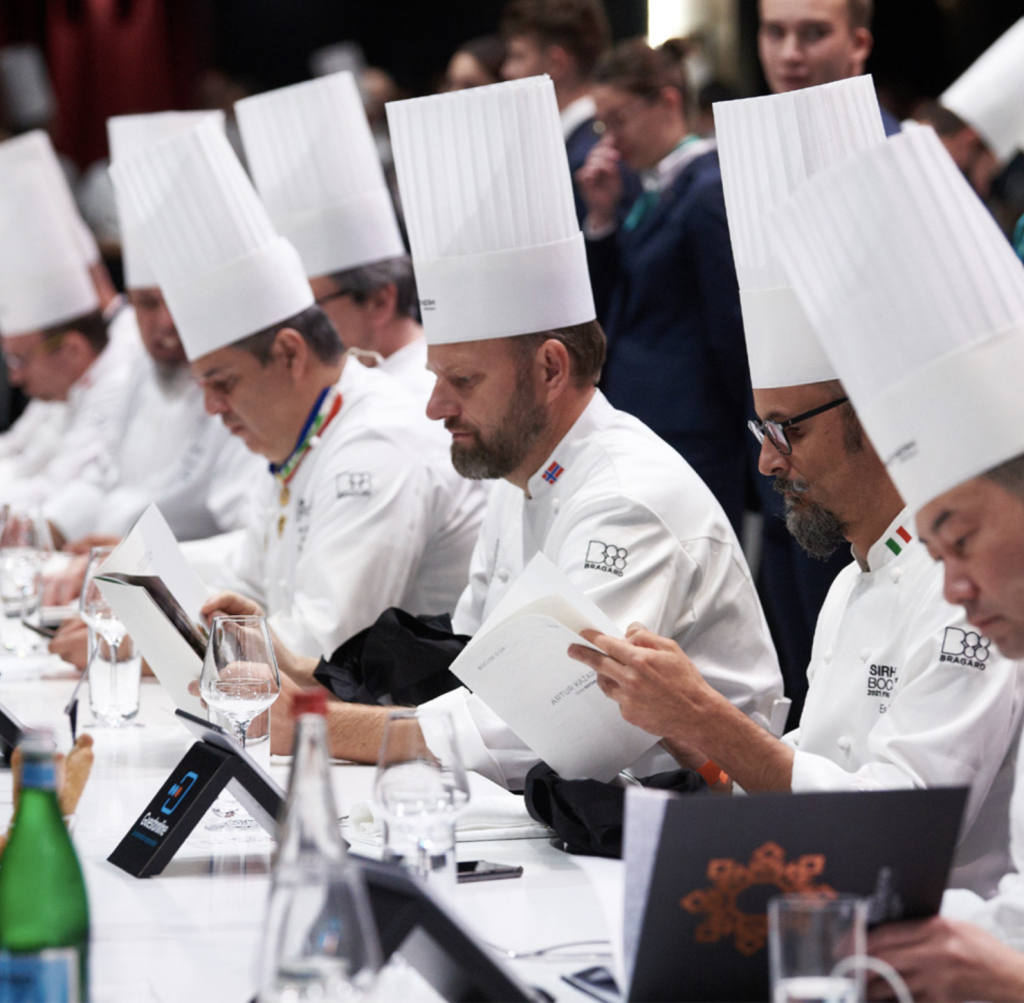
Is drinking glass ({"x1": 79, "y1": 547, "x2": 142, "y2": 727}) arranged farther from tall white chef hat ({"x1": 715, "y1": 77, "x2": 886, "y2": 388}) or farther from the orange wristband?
tall white chef hat ({"x1": 715, "y1": 77, "x2": 886, "y2": 388})

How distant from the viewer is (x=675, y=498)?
93.5 inches

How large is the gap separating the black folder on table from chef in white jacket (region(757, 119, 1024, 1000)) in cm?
23

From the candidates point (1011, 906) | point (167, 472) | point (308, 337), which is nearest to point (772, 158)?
point (1011, 906)

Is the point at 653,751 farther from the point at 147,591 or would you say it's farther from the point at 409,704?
the point at 147,591

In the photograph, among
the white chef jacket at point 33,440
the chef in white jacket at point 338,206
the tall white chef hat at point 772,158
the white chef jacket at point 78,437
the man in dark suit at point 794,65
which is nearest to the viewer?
the tall white chef hat at point 772,158

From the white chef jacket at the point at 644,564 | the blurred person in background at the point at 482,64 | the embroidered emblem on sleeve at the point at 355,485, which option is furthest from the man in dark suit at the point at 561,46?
the white chef jacket at the point at 644,564

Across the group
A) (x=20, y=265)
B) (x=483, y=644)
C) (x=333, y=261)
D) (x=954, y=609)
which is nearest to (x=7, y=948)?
(x=483, y=644)

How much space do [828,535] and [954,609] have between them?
0.27 m

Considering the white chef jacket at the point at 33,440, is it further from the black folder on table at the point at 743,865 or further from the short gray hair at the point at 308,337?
the black folder on table at the point at 743,865

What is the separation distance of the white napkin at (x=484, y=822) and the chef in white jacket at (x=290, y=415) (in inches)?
43.0

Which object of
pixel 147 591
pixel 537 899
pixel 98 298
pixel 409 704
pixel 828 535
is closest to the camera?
pixel 537 899

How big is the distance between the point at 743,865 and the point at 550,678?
0.67m

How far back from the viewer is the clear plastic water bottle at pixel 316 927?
1.07m

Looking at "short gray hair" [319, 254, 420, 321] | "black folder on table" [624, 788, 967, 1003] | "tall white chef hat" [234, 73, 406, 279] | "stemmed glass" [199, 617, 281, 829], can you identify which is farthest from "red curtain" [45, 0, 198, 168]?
"black folder on table" [624, 788, 967, 1003]
